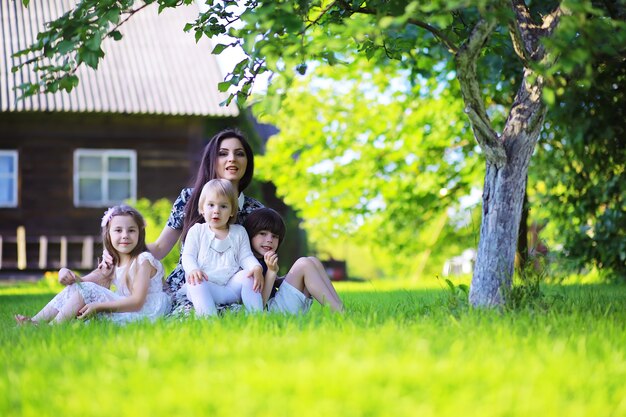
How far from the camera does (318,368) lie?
3.27 m

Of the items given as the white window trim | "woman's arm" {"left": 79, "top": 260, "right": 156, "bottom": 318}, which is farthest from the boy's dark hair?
the white window trim

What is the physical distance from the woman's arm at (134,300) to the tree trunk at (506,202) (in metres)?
2.11

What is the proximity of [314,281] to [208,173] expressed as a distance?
3.70 feet

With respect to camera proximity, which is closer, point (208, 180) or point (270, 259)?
point (270, 259)

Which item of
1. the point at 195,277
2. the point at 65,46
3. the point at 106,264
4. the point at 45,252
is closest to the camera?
the point at 65,46

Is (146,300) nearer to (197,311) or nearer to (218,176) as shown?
(197,311)

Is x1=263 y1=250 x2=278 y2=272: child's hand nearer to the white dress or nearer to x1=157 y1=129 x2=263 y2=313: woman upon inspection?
the white dress

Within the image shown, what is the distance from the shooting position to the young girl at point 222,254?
5371mm

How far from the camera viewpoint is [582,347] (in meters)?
3.92

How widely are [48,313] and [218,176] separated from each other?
1456 mm

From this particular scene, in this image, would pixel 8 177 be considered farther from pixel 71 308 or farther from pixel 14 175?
pixel 71 308

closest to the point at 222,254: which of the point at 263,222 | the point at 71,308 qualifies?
the point at 263,222

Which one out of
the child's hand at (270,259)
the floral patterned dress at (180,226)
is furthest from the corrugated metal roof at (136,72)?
the child's hand at (270,259)

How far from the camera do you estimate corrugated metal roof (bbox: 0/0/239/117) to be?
655 inches
